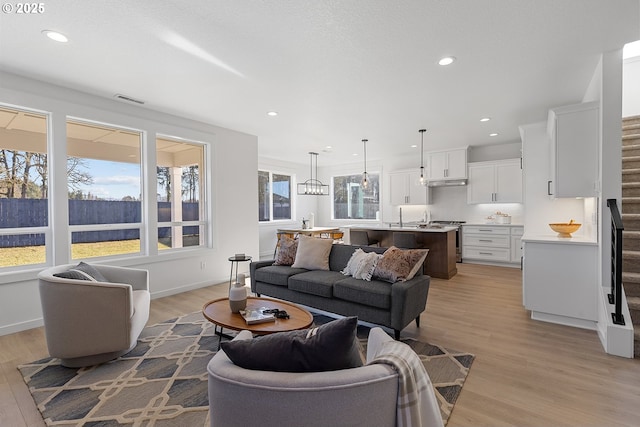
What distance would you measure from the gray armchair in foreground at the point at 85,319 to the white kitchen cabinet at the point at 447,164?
6.62 meters

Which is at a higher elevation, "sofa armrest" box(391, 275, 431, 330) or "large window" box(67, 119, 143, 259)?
"large window" box(67, 119, 143, 259)

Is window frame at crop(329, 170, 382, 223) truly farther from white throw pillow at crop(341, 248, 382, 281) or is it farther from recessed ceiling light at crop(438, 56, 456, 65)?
recessed ceiling light at crop(438, 56, 456, 65)

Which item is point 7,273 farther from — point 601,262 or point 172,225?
point 601,262

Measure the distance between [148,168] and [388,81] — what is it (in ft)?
11.6

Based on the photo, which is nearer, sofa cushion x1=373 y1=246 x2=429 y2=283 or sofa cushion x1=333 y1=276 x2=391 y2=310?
sofa cushion x1=333 y1=276 x2=391 y2=310

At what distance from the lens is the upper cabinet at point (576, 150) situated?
3.26 meters

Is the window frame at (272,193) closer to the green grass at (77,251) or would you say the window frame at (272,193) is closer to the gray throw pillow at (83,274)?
the green grass at (77,251)

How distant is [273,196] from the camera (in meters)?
8.52

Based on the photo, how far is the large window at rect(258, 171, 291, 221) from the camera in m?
8.22

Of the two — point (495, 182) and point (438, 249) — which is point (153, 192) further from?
point (495, 182)

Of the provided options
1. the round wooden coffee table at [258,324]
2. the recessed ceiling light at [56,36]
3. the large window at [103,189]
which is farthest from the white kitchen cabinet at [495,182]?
the recessed ceiling light at [56,36]

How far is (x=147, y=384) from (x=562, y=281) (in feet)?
13.6

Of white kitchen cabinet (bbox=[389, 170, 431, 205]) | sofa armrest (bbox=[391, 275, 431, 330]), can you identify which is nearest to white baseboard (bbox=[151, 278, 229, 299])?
sofa armrest (bbox=[391, 275, 431, 330])

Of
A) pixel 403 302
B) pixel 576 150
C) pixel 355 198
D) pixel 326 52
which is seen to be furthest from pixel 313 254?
pixel 355 198
